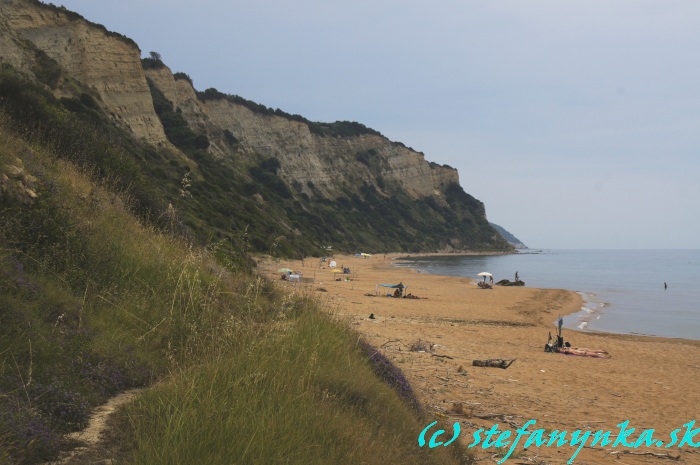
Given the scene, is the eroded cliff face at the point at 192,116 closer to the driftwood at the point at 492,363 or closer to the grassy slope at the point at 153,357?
the grassy slope at the point at 153,357

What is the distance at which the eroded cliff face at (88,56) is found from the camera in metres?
39.2

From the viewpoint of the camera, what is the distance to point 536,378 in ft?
37.8

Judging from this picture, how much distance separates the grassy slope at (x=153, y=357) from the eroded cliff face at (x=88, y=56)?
3735 cm

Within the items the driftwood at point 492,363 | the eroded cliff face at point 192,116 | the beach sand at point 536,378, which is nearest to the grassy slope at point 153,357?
the beach sand at point 536,378

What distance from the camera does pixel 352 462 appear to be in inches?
119

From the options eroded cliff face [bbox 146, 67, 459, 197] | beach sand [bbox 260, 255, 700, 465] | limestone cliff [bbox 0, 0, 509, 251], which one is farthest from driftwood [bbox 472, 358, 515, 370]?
eroded cliff face [bbox 146, 67, 459, 197]

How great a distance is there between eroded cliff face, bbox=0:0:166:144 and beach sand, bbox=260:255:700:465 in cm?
3388

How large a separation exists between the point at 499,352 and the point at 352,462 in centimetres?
1269

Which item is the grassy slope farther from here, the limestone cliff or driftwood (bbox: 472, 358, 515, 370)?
driftwood (bbox: 472, 358, 515, 370)

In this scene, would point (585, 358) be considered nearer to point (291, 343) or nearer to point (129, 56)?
point (291, 343)

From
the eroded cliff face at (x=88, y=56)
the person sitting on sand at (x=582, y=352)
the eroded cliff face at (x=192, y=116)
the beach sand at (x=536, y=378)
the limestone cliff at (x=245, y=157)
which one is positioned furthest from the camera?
the eroded cliff face at (x=192, y=116)

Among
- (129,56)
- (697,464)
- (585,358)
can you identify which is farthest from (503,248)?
(697,464)

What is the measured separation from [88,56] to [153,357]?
49.4 meters

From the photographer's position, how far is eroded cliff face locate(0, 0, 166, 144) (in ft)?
129
